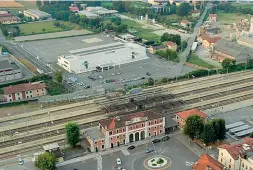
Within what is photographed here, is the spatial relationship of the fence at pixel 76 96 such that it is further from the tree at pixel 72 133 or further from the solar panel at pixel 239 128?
the solar panel at pixel 239 128

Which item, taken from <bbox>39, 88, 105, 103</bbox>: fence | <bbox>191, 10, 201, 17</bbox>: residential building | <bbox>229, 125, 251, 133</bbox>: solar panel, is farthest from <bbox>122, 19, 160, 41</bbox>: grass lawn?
<bbox>229, 125, 251, 133</bbox>: solar panel

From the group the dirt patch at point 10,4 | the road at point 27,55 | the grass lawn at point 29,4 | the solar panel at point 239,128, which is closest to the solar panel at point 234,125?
the solar panel at point 239,128

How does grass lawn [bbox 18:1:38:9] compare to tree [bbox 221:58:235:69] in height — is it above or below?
above

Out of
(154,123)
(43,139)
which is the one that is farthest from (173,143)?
(43,139)

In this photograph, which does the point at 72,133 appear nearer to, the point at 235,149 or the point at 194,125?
the point at 194,125

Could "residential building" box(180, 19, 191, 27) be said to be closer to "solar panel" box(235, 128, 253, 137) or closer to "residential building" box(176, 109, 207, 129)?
"residential building" box(176, 109, 207, 129)

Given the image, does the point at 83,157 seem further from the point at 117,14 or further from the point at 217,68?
the point at 117,14

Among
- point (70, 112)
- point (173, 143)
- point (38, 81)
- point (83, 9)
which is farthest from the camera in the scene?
point (83, 9)
